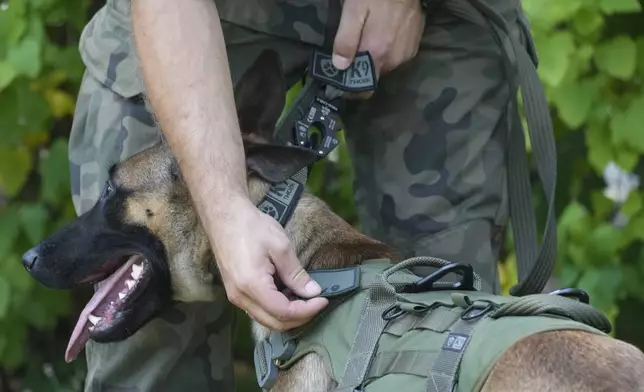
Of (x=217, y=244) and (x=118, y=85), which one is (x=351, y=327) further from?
(x=118, y=85)

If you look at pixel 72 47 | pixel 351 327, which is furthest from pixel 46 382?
pixel 351 327

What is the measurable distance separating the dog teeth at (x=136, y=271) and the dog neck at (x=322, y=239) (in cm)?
30

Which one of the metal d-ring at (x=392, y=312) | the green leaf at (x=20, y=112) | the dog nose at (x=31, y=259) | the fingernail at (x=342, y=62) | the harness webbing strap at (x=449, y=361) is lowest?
the green leaf at (x=20, y=112)

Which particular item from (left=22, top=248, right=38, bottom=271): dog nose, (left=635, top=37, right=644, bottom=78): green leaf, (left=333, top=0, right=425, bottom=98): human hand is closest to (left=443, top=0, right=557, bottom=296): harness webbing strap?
(left=333, top=0, right=425, bottom=98): human hand

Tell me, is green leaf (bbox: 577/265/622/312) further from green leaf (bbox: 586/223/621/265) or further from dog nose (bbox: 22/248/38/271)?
dog nose (bbox: 22/248/38/271)

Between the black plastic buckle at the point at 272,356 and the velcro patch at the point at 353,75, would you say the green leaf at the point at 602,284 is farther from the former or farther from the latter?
the black plastic buckle at the point at 272,356

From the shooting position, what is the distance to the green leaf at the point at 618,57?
→ 10.5 ft

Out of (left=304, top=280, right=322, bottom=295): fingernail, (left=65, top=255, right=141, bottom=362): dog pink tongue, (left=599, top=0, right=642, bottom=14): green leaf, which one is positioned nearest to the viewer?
(left=304, top=280, right=322, bottom=295): fingernail

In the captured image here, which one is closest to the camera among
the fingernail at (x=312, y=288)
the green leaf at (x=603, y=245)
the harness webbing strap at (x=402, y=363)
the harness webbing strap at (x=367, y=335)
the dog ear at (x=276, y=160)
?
the harness webbing strap at (x=402, y=363)

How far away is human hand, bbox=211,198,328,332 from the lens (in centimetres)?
192

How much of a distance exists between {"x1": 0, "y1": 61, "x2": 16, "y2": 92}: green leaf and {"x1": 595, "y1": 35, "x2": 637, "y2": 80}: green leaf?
1699 mm

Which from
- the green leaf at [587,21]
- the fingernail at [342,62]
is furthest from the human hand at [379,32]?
the green leaf at [587,21]

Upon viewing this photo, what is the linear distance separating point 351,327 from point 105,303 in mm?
608

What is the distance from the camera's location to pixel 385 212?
2523 millimetres
